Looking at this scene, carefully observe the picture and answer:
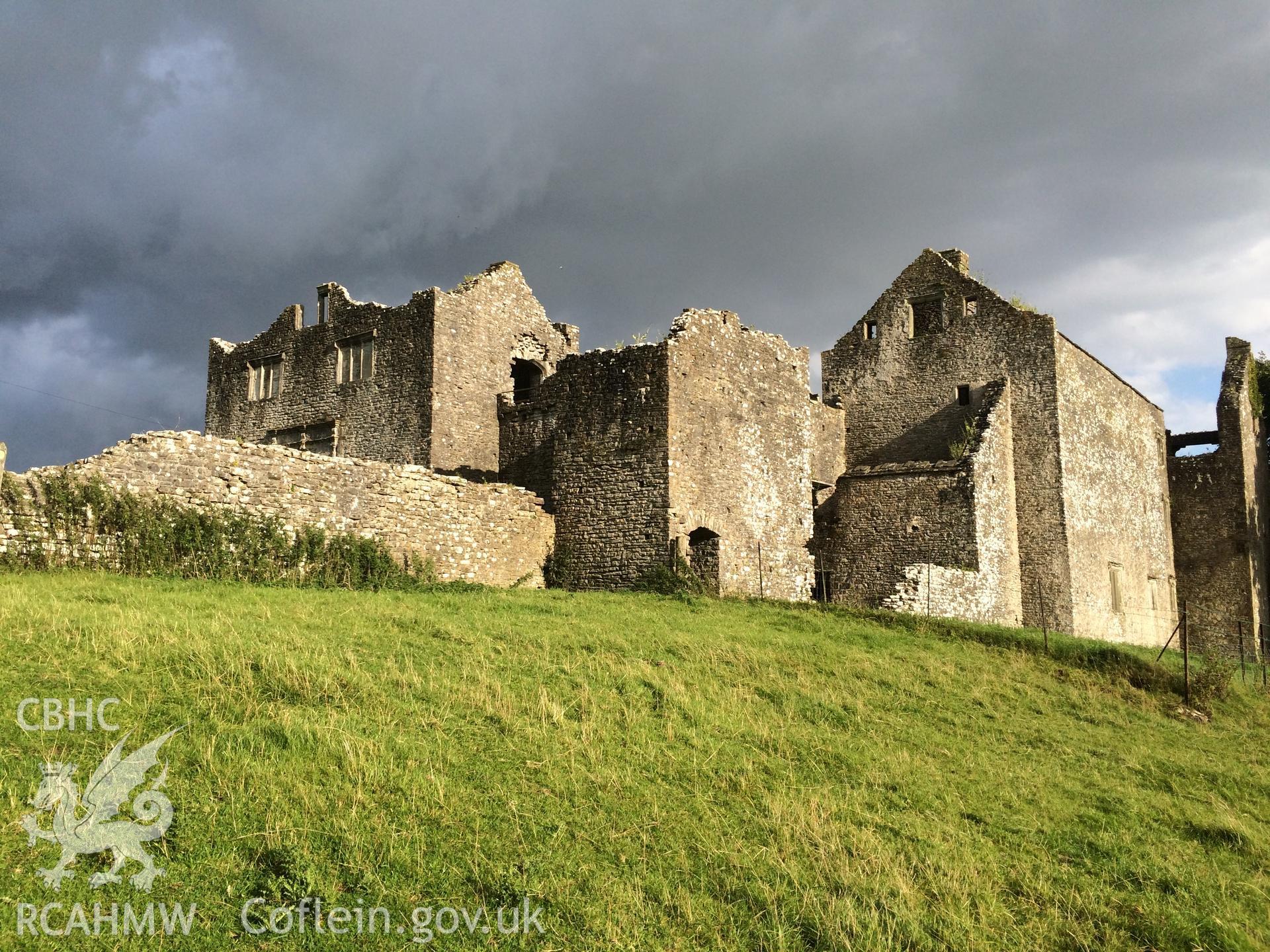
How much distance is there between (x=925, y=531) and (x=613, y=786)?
17.2m

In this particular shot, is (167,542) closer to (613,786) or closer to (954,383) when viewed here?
(613,786)

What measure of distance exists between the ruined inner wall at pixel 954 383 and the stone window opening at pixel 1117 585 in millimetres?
3855

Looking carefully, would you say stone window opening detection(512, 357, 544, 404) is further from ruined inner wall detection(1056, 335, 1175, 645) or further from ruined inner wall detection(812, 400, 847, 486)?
ruined inner wall detection(1056, 335, 1175, 645)

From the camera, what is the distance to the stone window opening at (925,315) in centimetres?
2930

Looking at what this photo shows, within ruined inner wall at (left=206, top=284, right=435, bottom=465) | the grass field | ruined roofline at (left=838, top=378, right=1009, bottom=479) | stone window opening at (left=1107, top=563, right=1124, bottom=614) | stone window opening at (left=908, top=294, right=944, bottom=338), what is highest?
stone window opening at (left=908, top=294, right=944, bottom=338)

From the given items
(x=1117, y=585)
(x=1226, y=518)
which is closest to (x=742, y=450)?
(x=1117, y=585)

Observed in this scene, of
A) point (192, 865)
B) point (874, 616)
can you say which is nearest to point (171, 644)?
point (192, 865)

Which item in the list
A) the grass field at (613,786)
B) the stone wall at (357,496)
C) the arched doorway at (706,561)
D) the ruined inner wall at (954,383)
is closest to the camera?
the grass field at (613,786)

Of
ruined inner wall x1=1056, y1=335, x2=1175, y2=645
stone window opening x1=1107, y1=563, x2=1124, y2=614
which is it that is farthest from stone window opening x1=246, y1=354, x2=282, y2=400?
stone window opening x1=1107, y1=563, x2=1124, y2=614

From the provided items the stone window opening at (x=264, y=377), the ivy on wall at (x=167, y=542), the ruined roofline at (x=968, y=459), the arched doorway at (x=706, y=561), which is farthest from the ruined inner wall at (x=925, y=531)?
the stone window opening at (x=264, y=377)

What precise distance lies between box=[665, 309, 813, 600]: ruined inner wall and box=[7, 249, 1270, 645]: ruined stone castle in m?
0.06

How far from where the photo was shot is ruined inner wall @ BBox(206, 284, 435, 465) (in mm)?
25531

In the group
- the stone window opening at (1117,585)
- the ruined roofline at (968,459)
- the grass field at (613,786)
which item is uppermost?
the ruined roofline at (968,459)

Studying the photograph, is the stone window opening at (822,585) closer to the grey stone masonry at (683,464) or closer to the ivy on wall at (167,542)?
the grey stone masonry at (683,464)
